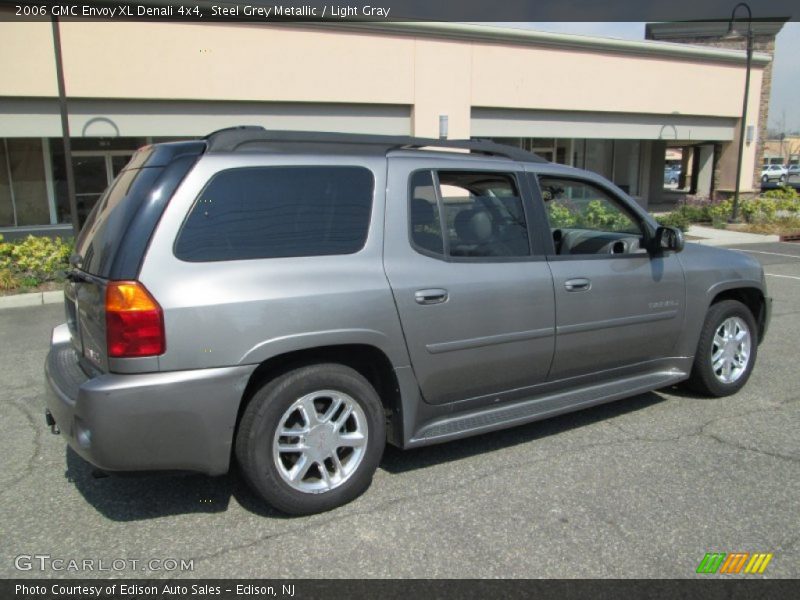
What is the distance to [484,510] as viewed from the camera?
3.23 meters

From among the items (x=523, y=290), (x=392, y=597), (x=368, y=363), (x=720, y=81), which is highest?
(x=720, y=81)

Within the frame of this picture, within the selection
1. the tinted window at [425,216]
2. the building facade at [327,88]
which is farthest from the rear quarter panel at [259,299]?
the building facade at [327,88]

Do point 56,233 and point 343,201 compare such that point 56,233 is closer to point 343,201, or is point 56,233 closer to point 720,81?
point 343,201

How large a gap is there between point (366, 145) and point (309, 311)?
1048mm

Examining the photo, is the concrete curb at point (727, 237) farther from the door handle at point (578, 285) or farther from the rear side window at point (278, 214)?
the rear side window at point (278, 214)

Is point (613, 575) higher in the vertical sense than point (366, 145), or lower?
lower

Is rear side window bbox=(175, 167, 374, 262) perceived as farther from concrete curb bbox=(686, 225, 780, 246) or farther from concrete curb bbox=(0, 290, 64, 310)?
concrete curb bbox=(686, 225, 780, 246)

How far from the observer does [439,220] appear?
357 cm

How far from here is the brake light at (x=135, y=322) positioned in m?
2.76

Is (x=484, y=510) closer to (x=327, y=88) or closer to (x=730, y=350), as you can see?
(x=730, y=350)

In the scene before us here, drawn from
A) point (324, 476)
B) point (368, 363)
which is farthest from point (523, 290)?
point (324, 476)

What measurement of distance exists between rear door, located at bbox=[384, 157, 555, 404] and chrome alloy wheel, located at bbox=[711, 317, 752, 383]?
5.63 feet

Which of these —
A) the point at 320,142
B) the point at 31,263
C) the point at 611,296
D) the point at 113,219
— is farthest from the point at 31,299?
the point at 611,296

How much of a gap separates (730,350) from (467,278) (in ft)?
8.35
